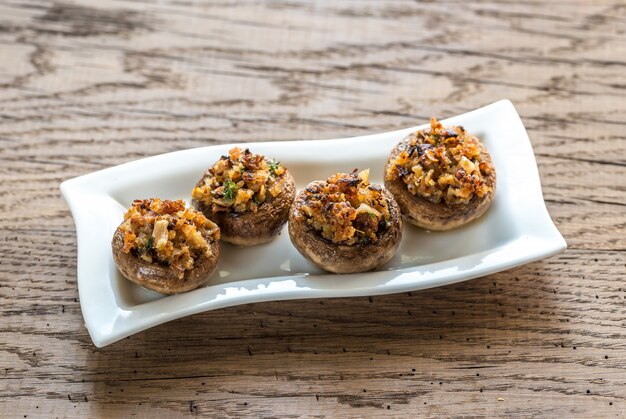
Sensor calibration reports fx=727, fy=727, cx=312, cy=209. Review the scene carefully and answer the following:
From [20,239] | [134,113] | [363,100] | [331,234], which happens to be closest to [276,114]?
[363,100]

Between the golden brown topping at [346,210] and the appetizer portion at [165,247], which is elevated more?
the golden brown topping at [346,210]

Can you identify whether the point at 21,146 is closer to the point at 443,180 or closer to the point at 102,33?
the point at 102,33

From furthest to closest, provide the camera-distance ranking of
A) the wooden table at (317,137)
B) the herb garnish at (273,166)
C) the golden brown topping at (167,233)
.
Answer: the herb garnish at (273,166) < the wooden table at (317,137) < the golden brown topping at (167,233)

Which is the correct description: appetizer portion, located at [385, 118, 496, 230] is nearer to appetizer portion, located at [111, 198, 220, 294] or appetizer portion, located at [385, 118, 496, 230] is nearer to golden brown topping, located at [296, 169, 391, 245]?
golden brown topping, located at [296, 169, 391, 245]

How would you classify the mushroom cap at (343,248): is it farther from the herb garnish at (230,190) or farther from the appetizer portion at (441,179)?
the herb garnish at (230,190)

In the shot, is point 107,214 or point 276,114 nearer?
point 107,214

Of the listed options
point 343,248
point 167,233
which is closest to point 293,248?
point 343,248

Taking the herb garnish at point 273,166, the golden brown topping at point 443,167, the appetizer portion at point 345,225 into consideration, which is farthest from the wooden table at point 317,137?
the herb garnish at point 273,166

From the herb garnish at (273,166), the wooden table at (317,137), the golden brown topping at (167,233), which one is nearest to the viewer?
the golden brown topping at (167,233)
